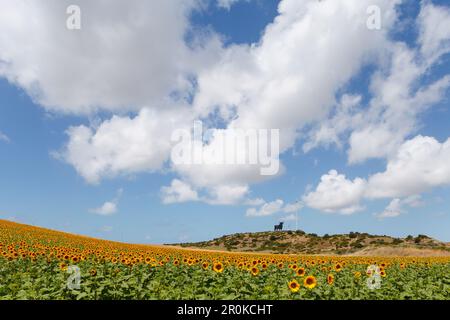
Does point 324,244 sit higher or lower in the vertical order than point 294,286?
higher

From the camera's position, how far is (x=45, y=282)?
11430 millimetres

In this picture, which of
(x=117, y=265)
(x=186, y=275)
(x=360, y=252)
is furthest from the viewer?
(x=360, y=252)

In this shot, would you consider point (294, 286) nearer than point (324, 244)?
Yes

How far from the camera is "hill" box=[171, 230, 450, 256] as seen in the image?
6331 cm

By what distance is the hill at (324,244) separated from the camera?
2493 inches

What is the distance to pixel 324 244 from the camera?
72812 millimetres

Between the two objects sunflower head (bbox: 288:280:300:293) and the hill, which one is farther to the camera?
the hill

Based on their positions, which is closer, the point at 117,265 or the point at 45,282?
the point at 45,282

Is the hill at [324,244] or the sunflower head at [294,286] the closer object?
the sunflower head at [294,286]
